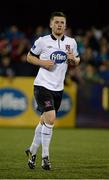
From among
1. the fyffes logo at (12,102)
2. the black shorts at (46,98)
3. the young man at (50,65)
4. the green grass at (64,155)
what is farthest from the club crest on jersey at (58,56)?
the fyffes logo at (12,102)

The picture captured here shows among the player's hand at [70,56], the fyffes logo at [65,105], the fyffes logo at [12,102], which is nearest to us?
the player's hand at [70,56]

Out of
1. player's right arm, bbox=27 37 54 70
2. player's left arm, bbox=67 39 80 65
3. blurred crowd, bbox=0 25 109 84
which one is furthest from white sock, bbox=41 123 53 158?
blurred crowd, bbox=0 25 109 84

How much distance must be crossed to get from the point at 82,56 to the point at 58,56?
420 inches

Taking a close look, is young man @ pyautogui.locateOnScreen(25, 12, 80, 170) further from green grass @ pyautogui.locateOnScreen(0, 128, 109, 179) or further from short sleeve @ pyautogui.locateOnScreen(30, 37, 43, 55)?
green grass @ pyautogui.locateOnScreen(0, 128, 109, 179)

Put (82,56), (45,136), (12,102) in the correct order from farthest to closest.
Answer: (82,56) → (12,102) → (45,136)

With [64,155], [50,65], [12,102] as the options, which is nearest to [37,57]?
[50,65]

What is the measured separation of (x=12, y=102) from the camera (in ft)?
58.9

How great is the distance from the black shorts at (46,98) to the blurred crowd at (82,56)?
8.76 meters

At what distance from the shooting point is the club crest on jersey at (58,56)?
30.0 ft

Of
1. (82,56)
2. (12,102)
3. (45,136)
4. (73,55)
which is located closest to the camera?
(45,136)

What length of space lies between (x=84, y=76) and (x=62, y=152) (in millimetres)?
7313

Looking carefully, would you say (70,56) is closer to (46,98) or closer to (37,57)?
(37,57)

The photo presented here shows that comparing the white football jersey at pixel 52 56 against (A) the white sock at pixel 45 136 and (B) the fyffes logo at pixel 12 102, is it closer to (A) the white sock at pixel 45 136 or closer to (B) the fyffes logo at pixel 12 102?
(A) the white sock at pixel 45 136

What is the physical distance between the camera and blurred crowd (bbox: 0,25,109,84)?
18.4 meters
